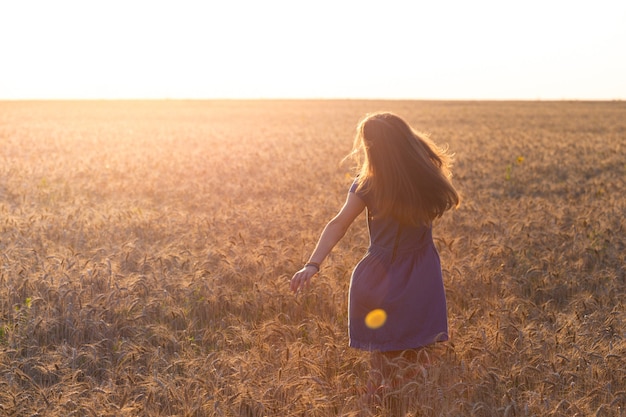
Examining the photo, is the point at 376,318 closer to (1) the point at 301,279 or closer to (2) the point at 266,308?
(1) the point at 301,279

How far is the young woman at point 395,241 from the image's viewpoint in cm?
422

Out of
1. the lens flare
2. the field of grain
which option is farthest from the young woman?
the field of grain

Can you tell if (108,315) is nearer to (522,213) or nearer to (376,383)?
(376,383)

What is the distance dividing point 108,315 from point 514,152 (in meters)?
16.2

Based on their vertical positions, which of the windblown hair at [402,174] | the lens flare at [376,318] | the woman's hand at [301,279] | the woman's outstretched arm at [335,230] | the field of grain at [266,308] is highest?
the windblown hair at [402,174]

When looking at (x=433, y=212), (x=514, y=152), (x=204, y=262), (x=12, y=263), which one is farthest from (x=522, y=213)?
(x=514, y=152)

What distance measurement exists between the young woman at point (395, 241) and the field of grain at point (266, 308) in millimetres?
222

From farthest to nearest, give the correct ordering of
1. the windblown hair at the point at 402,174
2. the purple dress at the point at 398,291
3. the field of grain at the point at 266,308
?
the purple dress at the point at 398,291 < the windblown hair at the point at 402,174 < the field of grain at the point at 266,308

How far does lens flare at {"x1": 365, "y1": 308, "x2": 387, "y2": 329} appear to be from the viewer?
171 inches

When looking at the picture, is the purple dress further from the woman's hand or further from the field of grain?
the woman's hand

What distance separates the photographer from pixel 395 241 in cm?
438

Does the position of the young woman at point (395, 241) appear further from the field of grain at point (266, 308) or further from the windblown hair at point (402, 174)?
the field of grain at point (266, 308)

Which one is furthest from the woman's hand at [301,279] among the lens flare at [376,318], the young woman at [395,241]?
the lens flare at [376,318]

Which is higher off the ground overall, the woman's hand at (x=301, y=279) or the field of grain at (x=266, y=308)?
the woman's hand at (x=301, y=279)
